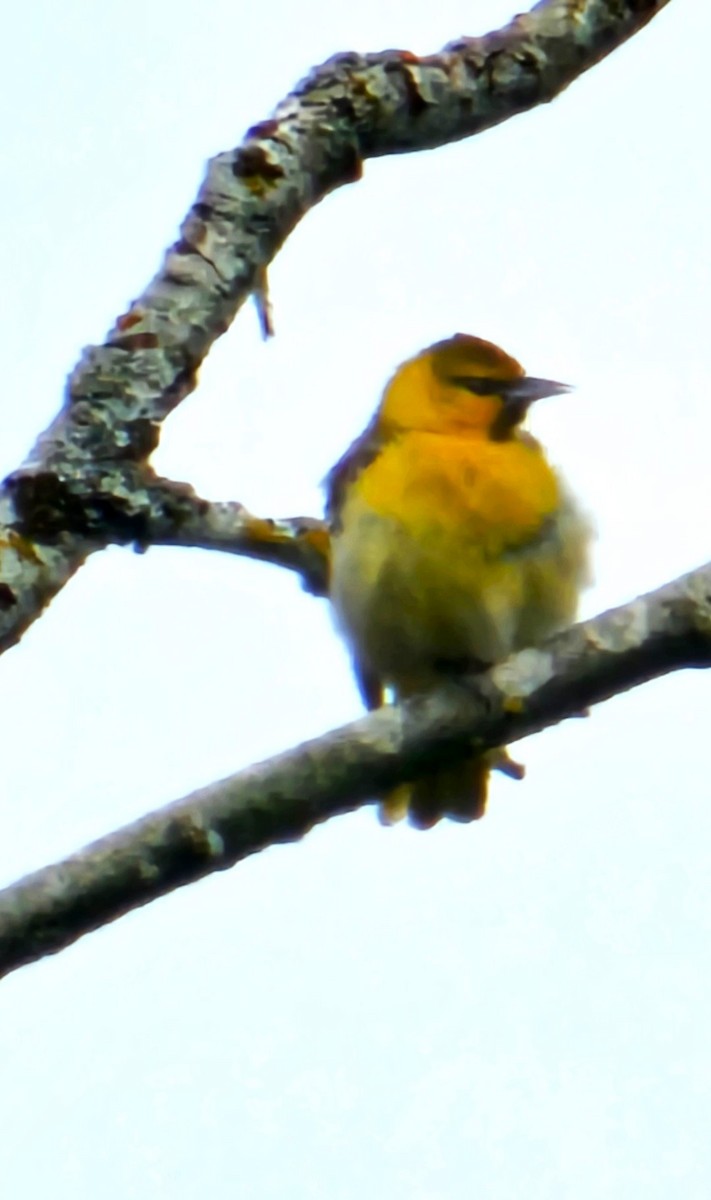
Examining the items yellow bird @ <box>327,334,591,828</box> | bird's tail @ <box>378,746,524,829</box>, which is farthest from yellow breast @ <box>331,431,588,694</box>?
bird's tail @ <box>378,746,524,829</box>

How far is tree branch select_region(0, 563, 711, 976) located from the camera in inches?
76.1

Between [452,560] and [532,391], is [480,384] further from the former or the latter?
[452,560]

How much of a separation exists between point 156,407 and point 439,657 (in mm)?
1182

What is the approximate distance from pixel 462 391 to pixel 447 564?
3.01 feet

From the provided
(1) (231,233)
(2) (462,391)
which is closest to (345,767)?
(1) (231,233)

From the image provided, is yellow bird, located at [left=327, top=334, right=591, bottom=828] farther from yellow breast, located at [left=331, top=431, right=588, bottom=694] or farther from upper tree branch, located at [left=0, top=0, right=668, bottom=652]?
upper tree branch, located at [left=0, top=0, right=668, bottom=652]

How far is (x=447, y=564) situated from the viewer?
3.46 metres

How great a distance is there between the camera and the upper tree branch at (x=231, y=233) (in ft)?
7.95

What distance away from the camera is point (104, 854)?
77.5 inches

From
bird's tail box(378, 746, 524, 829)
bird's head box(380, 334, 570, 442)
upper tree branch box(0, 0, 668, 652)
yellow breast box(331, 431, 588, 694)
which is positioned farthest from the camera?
bird's head box(380, 334, 570, 442)

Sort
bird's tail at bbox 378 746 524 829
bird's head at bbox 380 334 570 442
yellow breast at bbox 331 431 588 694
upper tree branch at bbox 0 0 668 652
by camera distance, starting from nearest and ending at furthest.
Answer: upper tree branch at bbox 0 0 668 652
yellow breast at bbox 331 431 588 694
bird's tail at bbox 378 746 524 829
bird's head at bbox 380 334 570 442

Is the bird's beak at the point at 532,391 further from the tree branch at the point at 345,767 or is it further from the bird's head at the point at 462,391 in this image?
the tree branch at the point at 345,767

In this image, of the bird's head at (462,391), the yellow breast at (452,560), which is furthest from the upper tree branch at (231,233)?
the bird's head at (462,391)

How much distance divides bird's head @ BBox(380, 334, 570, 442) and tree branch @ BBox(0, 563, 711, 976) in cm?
173
